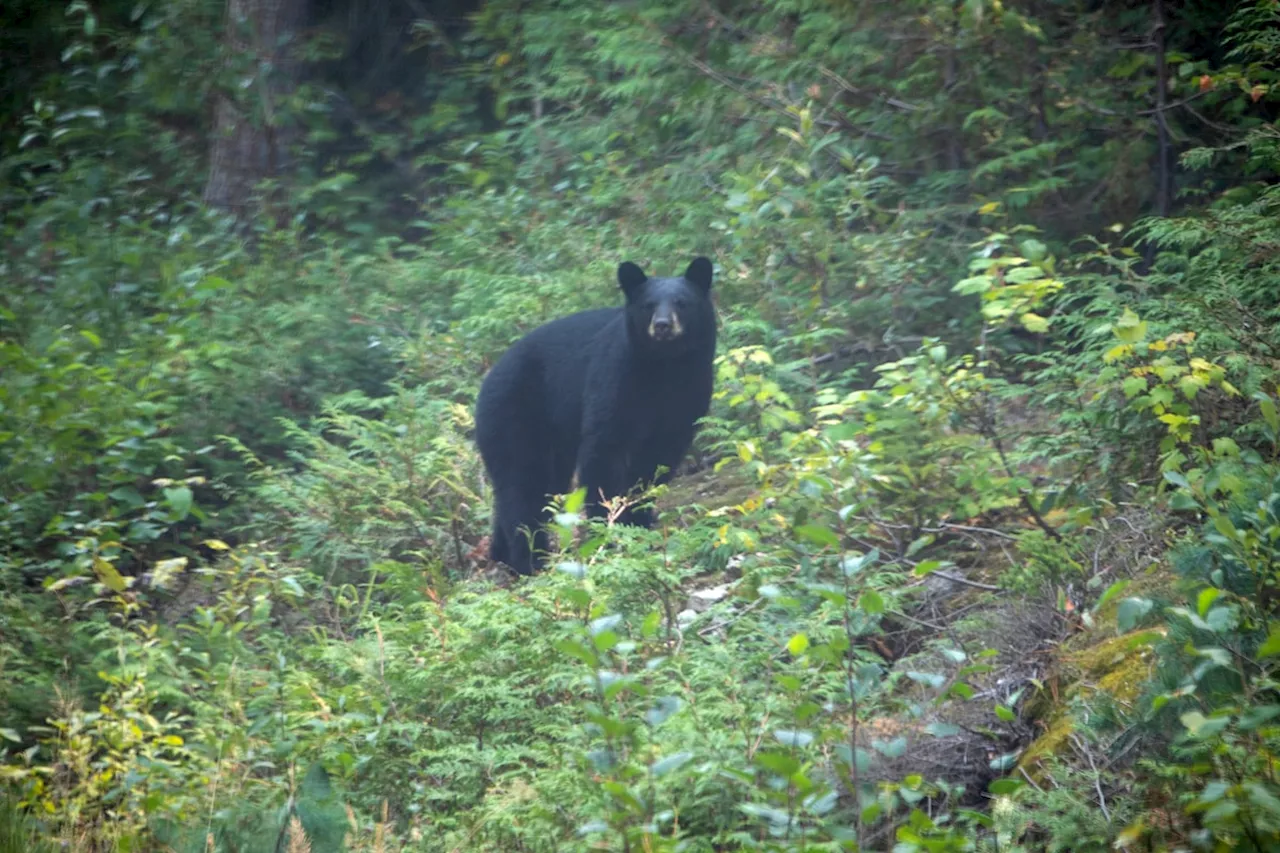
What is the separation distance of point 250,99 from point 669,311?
24.7 ft

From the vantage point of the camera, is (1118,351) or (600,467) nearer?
→ (1118,351)

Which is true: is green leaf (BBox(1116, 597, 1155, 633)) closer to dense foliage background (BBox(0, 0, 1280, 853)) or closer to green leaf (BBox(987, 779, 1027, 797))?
dense foliage background (BBox(0, 0, 1280, 853))

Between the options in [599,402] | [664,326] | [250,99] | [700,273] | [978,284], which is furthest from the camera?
[250,99]

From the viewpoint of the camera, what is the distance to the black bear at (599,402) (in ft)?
23.0

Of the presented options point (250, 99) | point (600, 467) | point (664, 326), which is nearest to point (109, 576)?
point (600, 467)

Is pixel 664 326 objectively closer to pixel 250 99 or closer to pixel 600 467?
Answer: pixel 600 467

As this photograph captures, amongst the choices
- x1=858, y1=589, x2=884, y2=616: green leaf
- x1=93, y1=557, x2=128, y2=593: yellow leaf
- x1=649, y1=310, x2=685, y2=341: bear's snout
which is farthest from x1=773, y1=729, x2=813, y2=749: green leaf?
x1=649, y1=310, x2=685, y2=341: bear's snout

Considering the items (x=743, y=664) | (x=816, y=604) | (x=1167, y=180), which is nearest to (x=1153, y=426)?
(x=816, y=604)

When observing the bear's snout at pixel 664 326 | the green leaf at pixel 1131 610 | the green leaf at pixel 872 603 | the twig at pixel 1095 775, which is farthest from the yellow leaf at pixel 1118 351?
the bear's snout at pixel 664 326

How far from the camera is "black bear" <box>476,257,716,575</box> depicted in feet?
23.0

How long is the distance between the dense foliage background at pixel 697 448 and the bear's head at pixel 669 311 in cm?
38

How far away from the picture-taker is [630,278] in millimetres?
7105

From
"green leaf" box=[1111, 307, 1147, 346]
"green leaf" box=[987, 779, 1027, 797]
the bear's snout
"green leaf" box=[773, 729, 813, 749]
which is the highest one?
"green leaf" box=[1111, 307, 1147, 346]

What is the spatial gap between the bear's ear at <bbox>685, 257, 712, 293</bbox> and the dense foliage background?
43 cm
